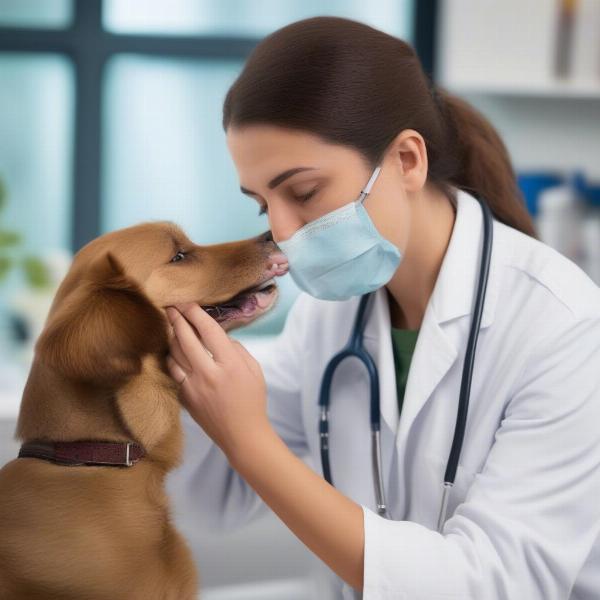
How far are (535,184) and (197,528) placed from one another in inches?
57.6

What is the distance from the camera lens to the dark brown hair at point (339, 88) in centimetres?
94

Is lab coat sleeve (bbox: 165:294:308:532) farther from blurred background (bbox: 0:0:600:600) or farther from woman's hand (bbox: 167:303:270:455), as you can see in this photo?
blurred background (bbox: 0:0:600:600)

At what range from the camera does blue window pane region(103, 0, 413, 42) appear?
2.22 metres

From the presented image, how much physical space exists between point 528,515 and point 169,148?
1646mm

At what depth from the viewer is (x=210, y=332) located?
3.12 ft

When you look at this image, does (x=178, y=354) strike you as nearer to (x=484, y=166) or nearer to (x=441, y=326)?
(x=441, y=326)

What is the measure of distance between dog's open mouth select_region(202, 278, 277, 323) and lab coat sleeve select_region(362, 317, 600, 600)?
30 centimetres

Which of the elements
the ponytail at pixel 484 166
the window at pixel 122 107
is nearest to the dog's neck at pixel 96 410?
the ponytail at pixel 484 166

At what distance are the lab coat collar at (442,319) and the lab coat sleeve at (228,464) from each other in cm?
18

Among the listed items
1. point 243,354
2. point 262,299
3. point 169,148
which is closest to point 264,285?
point 262,299

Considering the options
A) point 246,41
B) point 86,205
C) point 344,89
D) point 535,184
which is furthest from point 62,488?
point 535,184

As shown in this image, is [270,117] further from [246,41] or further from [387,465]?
[246,41]

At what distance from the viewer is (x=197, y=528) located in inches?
51.0

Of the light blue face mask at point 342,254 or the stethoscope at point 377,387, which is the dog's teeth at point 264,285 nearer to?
the light blue face mask at point 342,254
